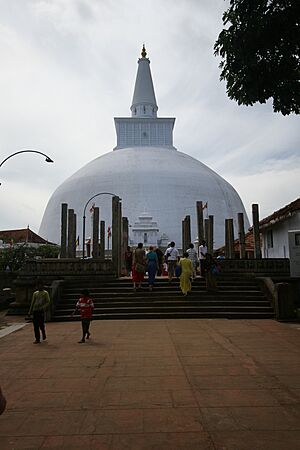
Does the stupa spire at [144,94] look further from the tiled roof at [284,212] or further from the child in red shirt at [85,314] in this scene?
the child in red shirt at [85,314]

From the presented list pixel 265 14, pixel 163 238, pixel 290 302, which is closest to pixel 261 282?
pixel 290 302

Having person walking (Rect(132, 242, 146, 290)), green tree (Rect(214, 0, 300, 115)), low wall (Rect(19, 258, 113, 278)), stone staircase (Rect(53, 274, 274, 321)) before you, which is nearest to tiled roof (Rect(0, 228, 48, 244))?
low wall (Rect(19, 258, 113, 278))

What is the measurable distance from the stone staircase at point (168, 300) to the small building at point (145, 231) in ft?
74.3

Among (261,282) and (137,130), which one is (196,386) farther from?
(137,130)

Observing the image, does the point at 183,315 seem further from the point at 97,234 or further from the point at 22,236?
the point at 22,236

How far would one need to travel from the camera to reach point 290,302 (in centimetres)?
1124

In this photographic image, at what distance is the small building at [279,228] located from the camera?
1933 cm

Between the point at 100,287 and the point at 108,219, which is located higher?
the point at 108,219

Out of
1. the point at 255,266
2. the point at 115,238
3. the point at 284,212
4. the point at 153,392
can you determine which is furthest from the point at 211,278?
the point at 153,392

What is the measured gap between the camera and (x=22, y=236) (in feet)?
135

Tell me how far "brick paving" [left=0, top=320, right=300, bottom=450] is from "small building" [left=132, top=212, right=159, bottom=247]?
94.0 ft

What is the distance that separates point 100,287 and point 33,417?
981 centimetres

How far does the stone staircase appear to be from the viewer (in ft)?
38.8

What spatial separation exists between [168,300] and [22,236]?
31.1 m
